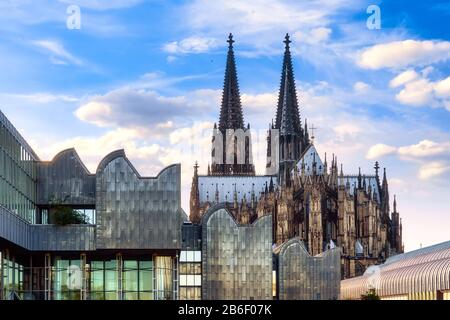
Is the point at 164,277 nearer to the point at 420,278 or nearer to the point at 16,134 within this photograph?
the point at 16,134

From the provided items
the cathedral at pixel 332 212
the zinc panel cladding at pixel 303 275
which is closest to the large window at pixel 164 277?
the zinc panel cladding at pixel 303 275

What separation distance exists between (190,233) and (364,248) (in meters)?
78.6

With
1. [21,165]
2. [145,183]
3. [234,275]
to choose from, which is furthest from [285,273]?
[21,165]

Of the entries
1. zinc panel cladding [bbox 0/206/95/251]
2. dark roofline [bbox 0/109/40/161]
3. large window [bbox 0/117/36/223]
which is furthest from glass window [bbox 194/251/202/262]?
dark roofline [bbox 0/109/40/161]

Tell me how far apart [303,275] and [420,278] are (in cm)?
2077

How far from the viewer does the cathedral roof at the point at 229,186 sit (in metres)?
186

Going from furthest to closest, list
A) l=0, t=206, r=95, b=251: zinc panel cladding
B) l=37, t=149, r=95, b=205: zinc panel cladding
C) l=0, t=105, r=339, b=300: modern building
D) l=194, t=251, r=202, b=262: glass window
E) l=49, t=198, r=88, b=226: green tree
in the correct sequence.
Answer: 1. l=194, t=251, r=202, b=262: glass window
2. l=37, t=149, r=95, b=205: zinc panel cladding
3. l=49, t=198, r=88, b=226: green tree
4. l=0, t=206, r=95, b=251: zinc panel cladding
5. l=0, t=105, r=339, b=300: modern building

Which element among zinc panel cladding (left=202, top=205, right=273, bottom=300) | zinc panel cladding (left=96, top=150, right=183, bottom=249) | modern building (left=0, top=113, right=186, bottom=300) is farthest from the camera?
zinc panel cladding (left=202, top=205, right=273, bottom=300)

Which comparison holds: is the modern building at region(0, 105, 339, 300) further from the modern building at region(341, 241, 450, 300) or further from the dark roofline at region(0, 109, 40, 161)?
the modern building at region(341, 241, 450, 300)

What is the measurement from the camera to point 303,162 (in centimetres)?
17575

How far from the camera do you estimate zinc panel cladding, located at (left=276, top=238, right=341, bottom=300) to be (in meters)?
95.6

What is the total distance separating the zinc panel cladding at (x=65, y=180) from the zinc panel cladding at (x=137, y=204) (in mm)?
3581

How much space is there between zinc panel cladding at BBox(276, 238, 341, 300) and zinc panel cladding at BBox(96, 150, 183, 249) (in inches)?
893
